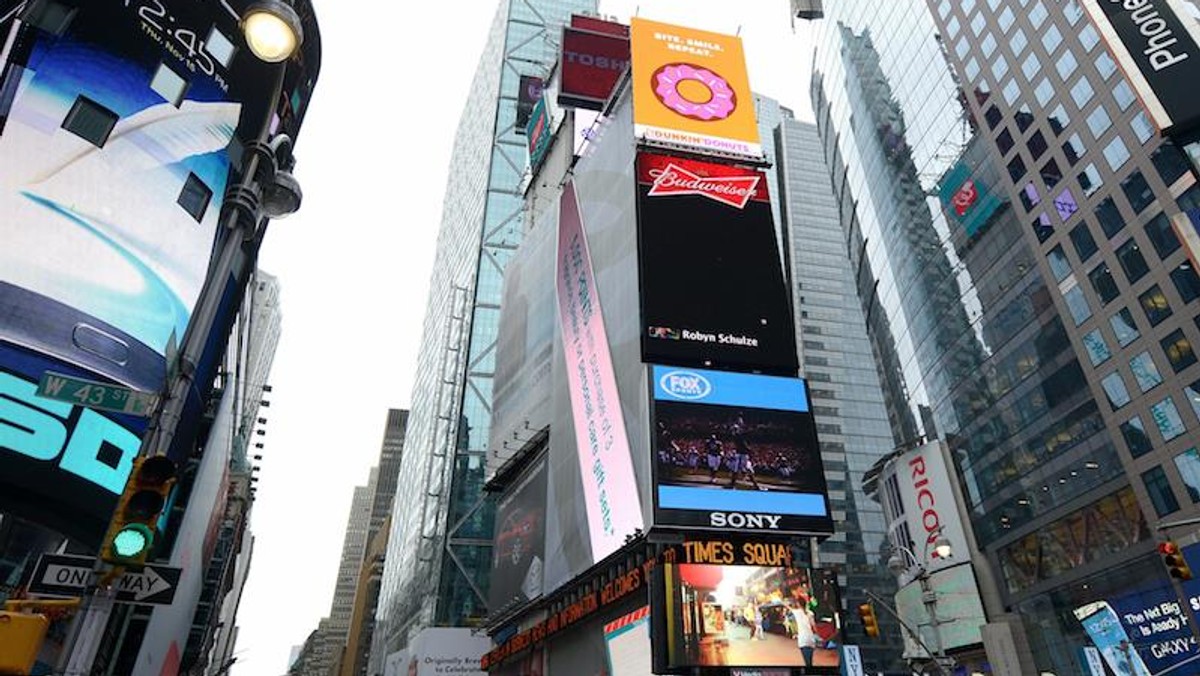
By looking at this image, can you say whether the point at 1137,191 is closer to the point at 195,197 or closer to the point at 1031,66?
the point at 1031,66

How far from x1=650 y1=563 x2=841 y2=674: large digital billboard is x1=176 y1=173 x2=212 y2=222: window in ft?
64.0

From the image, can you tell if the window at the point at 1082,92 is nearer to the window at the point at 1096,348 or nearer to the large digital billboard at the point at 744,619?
the window at the point at 1096,348

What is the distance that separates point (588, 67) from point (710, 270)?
2652cm

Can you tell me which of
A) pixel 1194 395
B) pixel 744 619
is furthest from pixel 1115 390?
pixel 744 619

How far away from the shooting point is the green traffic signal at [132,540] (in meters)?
5.15

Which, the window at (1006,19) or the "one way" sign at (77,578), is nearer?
the "one way" sign at (77,578)

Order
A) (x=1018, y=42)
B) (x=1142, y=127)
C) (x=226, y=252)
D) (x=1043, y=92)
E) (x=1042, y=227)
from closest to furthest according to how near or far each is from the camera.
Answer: (x=226, y=252) → (x=1142, y=127) → (x=1042, y=227) → (x=1043, y=92) → (x=1018, y=42)

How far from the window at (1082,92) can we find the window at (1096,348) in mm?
17683

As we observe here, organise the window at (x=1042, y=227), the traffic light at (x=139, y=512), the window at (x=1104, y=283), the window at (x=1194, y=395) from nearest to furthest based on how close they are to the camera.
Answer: the traffic light at (x=139, y=512) < the window at (x=1194, y=395) < the window at (x=1104, y=283) < the window at (x=1042, y=227)

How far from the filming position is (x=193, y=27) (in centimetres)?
2448

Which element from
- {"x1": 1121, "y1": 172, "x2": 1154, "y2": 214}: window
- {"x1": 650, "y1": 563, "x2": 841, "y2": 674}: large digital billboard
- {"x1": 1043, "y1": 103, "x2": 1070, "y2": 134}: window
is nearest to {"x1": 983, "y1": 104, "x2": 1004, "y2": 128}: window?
{"x1": 1043, "y1": 103, "x2": 1070, "y2": 134}: window

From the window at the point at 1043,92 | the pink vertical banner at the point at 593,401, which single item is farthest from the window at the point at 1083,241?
the pink vertical banner at the point at 593,401

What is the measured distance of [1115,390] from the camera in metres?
50.1

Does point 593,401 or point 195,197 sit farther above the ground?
point 195,197
